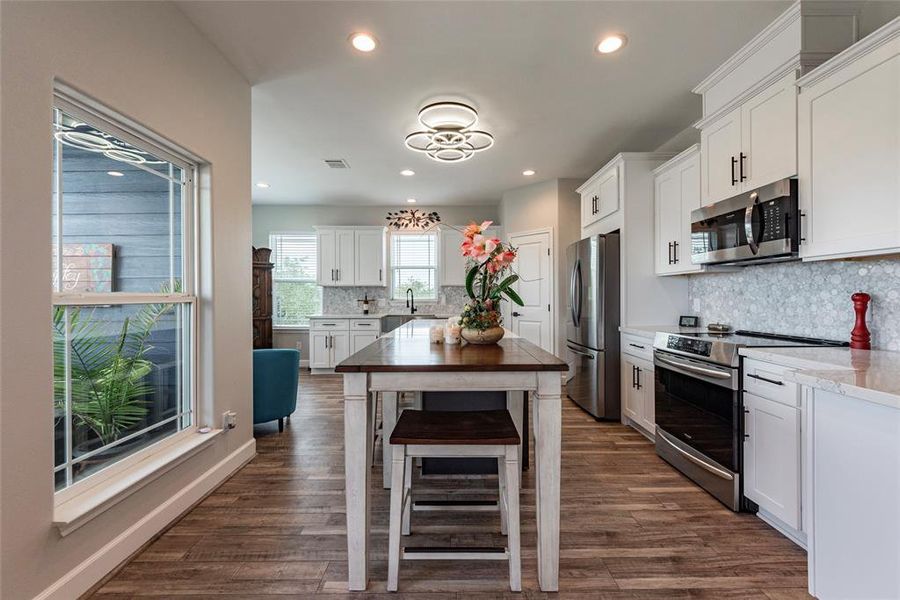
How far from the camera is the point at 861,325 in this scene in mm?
1936

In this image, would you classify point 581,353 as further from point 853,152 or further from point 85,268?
point 85,268

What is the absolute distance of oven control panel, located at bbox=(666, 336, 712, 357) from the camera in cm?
234

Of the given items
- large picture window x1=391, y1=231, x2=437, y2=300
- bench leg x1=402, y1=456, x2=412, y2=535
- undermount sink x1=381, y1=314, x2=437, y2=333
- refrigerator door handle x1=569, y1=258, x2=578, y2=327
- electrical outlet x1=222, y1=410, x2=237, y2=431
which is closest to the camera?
bench leg x1=402, y1=456, x2=412, y2=535

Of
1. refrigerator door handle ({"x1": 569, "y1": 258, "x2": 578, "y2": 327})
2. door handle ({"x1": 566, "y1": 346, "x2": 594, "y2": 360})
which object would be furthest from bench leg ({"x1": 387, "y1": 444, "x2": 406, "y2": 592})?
refrigerator door handle ({"x1": 569, "y1": 258, "x2": 578, "y2": 327})

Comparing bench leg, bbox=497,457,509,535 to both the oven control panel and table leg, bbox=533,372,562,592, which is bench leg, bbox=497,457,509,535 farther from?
the oven control panel

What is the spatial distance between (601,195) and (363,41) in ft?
8.75

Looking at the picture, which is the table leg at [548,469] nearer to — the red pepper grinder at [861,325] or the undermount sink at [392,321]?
the red pepper grinder at [861,325]

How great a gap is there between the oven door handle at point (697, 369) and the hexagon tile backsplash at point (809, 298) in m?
0.64

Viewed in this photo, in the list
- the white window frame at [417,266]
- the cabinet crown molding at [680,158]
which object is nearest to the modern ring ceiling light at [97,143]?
the cabinet crown molding at [680,158]

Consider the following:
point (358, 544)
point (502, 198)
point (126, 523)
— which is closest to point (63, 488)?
point (126, 523)

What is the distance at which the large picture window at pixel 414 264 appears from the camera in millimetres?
6832

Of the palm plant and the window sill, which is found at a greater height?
the palm plant

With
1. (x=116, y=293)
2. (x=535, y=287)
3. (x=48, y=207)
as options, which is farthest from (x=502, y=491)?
(x=535, y=287)

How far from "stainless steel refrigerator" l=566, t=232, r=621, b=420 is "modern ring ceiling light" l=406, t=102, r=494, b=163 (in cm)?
143
